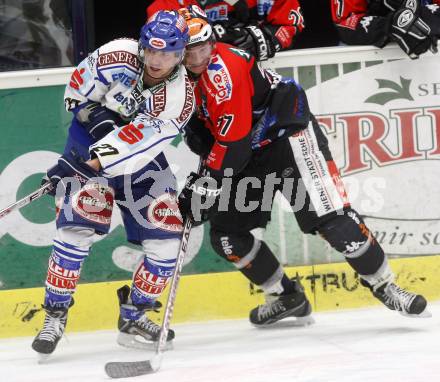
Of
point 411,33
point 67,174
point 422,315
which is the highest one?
point 411,33

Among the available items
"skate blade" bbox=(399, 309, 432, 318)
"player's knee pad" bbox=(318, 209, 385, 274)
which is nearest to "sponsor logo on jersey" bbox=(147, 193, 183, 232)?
"player's knee pad" bbox=(318, 209, 385, 274)

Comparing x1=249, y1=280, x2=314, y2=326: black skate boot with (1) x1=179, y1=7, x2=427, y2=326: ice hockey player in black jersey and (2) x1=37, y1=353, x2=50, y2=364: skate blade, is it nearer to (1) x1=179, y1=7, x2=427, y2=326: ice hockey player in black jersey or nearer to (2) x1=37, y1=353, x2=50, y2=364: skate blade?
(1) x1=179, y1=7, x2=427, y2=326: ice hockey player in black jersey

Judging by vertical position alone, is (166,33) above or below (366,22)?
above

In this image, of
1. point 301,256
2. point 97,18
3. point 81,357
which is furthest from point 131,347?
point 97,18

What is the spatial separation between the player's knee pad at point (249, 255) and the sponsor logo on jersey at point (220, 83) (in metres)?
0.72

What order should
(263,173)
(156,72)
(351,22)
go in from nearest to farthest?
(156,72)
(263,173)
(351,22)

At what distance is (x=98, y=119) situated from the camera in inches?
160

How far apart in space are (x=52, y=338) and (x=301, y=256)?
1350 millimetres

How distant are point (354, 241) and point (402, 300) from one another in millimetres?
299

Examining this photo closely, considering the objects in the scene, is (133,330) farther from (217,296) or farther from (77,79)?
(77,79)

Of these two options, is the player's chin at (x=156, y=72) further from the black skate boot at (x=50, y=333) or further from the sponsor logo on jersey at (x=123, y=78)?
the black skate boot at (x=50, y=333)

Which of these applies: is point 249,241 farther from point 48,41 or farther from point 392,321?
point 48,41

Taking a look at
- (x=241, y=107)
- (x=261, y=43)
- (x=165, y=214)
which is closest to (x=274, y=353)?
(x=165, y=214)

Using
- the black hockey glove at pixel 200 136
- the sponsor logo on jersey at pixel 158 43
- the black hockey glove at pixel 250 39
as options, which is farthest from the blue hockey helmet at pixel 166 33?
the black hockey glove at pixel 250 39
